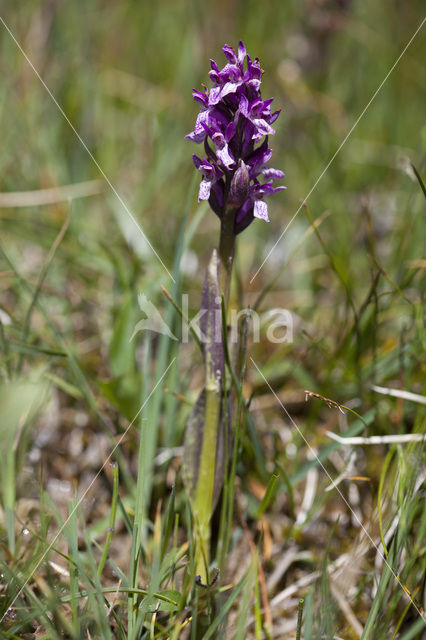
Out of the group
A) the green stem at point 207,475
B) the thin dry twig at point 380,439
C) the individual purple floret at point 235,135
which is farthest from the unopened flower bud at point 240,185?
the thin dry twig at point 380,439

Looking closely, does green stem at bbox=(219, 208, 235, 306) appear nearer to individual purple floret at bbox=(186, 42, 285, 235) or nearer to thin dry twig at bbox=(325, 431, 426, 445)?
individual purple floret at bbox=(186, 42, 285, 235)

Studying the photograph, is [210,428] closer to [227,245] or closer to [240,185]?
[227,245]

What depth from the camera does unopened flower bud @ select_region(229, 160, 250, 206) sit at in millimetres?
1317

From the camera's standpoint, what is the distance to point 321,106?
12.1ft

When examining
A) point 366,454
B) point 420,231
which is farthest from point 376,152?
point 366,454

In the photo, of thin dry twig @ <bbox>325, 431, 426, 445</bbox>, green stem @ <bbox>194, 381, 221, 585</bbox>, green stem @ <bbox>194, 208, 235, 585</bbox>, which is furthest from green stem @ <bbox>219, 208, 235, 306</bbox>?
thin dry twig @ <bbox>325, 431, 426, 445</bbox>

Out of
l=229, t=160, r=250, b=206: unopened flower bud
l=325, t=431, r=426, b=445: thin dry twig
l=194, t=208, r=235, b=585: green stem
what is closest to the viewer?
l=229, t=160, r=250, b=206: unopened flower bud

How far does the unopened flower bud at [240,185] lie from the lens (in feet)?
4.32

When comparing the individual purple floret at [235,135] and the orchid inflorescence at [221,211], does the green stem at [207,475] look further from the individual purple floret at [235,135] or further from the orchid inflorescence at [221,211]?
the individual purple floret at [235,135]

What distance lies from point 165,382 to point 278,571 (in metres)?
0.74

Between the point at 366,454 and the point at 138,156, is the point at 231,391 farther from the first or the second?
the point at 138,156

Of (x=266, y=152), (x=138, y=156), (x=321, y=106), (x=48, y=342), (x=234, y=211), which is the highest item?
(x=321, y=106)

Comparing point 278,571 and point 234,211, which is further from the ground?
point 234,211

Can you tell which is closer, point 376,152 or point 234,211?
point 234,211
